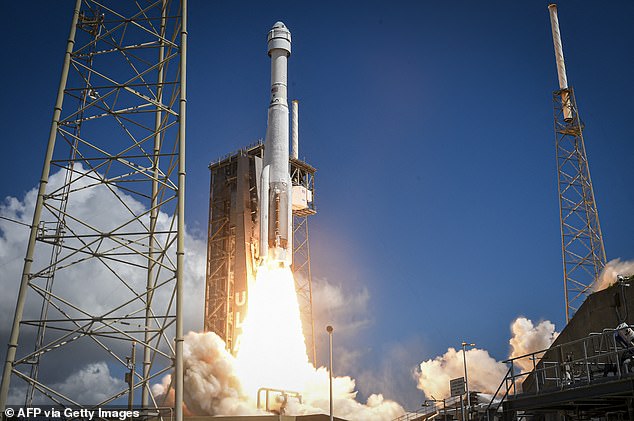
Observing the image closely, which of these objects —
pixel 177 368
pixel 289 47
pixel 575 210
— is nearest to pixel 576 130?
pixel 575 210

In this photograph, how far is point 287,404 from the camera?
136 ft

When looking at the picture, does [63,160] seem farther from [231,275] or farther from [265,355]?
[231,275]

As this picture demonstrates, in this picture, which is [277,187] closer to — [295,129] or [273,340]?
[273,340]

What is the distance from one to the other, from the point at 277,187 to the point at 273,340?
1017 centimetres

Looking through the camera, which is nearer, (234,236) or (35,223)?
(35,223)

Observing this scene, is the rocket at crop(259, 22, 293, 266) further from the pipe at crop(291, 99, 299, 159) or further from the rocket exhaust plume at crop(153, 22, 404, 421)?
the pipe at crop(291, 99, 299, 159)

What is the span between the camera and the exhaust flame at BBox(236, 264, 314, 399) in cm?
4503

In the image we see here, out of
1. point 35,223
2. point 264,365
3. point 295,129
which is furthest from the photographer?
point 295,129

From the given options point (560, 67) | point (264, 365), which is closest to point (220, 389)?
point (264, 365)

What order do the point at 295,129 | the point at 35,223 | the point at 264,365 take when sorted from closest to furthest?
the point at 35,223
the point at 264,365
the point at 295,129

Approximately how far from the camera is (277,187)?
45656mm

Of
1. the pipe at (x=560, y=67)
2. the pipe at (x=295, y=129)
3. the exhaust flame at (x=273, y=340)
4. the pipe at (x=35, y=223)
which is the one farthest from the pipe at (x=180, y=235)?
the pipe at (x=560, y=67)

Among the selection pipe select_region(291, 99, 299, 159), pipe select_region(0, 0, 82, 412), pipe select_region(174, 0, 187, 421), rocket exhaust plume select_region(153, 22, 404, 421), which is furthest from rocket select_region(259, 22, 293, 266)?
pipe select_region(0, 0, 82, 412)

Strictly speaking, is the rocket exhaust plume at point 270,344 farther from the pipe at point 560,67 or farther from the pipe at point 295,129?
the pipe at point 560,67
